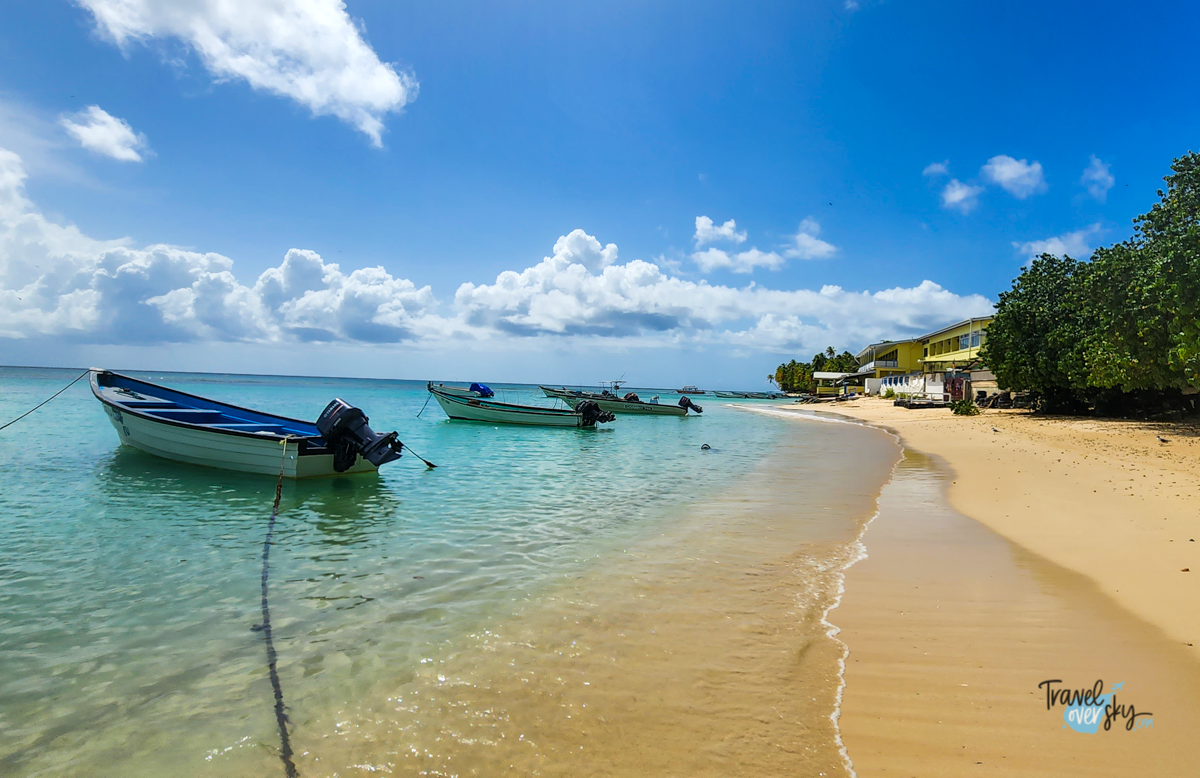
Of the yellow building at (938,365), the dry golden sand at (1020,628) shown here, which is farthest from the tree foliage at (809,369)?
the dry golden sand at (1020,628)

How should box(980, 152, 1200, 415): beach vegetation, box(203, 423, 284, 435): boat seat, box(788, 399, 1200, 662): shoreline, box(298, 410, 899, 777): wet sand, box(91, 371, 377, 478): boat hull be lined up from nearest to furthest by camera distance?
box(298, 410, 899, 777): wet sand → box(788, 399, 1200, 662): shoreline → box(91, 371, 377, 478): boat hull → box(203, 423, 284, 435): boat seat → box(980, 152, 1200, 415): beach vegetation

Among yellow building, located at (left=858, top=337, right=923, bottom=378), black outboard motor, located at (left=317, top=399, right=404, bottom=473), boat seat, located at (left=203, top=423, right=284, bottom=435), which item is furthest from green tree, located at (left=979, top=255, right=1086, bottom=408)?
yellow building, located at (left=858, top=337, right=923, bottom=378)

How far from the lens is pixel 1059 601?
5734 mm

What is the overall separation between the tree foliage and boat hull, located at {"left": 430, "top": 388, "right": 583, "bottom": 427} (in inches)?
3495

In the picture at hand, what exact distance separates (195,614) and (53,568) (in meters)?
3.33

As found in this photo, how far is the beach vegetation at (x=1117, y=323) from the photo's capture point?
1691 cm

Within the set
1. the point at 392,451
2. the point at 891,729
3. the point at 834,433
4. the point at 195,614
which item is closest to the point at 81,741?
the point at 195,614

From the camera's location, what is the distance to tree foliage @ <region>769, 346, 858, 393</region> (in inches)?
4516

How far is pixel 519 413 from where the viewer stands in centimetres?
3509

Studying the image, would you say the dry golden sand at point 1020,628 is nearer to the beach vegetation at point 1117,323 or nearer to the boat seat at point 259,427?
the beach vegetation at point 1117,323

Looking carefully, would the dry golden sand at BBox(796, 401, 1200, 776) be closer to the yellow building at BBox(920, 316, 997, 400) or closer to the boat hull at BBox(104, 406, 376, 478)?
the boat hull at BBox(104, 406, 376, 478)

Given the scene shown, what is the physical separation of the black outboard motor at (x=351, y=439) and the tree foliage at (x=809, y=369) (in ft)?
354

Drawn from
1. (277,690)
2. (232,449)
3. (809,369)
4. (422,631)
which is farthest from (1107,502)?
(809,369)

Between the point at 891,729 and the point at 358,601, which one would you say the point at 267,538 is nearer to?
the point at 358,601
